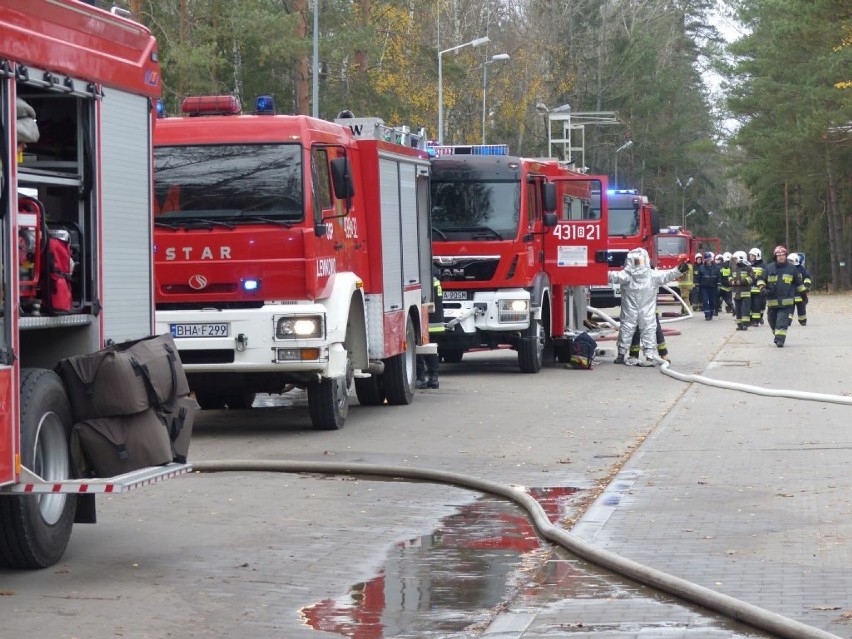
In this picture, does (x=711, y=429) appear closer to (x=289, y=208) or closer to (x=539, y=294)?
(x=289, y=208)

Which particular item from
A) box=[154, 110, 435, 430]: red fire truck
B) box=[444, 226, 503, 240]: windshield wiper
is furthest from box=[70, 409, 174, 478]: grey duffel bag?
box=[444, 226, 503, 240]: windshield wiper

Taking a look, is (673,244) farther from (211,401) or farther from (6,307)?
(6,307)

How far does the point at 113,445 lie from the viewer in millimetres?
7609

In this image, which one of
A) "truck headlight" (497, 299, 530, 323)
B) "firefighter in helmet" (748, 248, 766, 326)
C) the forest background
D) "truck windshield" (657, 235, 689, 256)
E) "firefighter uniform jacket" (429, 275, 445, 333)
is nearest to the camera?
"firefighter uniform jacket" (429, 275, 445, 333)

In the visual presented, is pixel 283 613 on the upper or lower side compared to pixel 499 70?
lower

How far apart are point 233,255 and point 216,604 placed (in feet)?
22.4

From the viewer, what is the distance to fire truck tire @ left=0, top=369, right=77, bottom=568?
7105 mm

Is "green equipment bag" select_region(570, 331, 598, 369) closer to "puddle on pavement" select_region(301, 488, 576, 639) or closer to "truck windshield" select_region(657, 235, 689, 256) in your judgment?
"puddle on pavement" select_region(301, 488, 576, 639)

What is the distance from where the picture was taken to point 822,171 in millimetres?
66500

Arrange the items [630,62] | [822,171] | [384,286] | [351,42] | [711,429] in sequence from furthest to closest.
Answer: [630,62] < [822,171] < [351,42] < [384,286] < [711,429]

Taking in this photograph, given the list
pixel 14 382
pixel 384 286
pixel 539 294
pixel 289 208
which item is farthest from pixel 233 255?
pixel 539 294

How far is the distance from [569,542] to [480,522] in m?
1.28

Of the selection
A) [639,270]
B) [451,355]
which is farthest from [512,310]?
[451,355]

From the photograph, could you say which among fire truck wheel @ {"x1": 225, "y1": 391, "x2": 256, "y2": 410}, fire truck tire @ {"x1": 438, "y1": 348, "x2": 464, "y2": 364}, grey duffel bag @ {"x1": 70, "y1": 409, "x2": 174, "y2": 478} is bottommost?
fire truck wheel @ {"x1": 225, "y1": 391, "x2": 256, "y2": 410}
